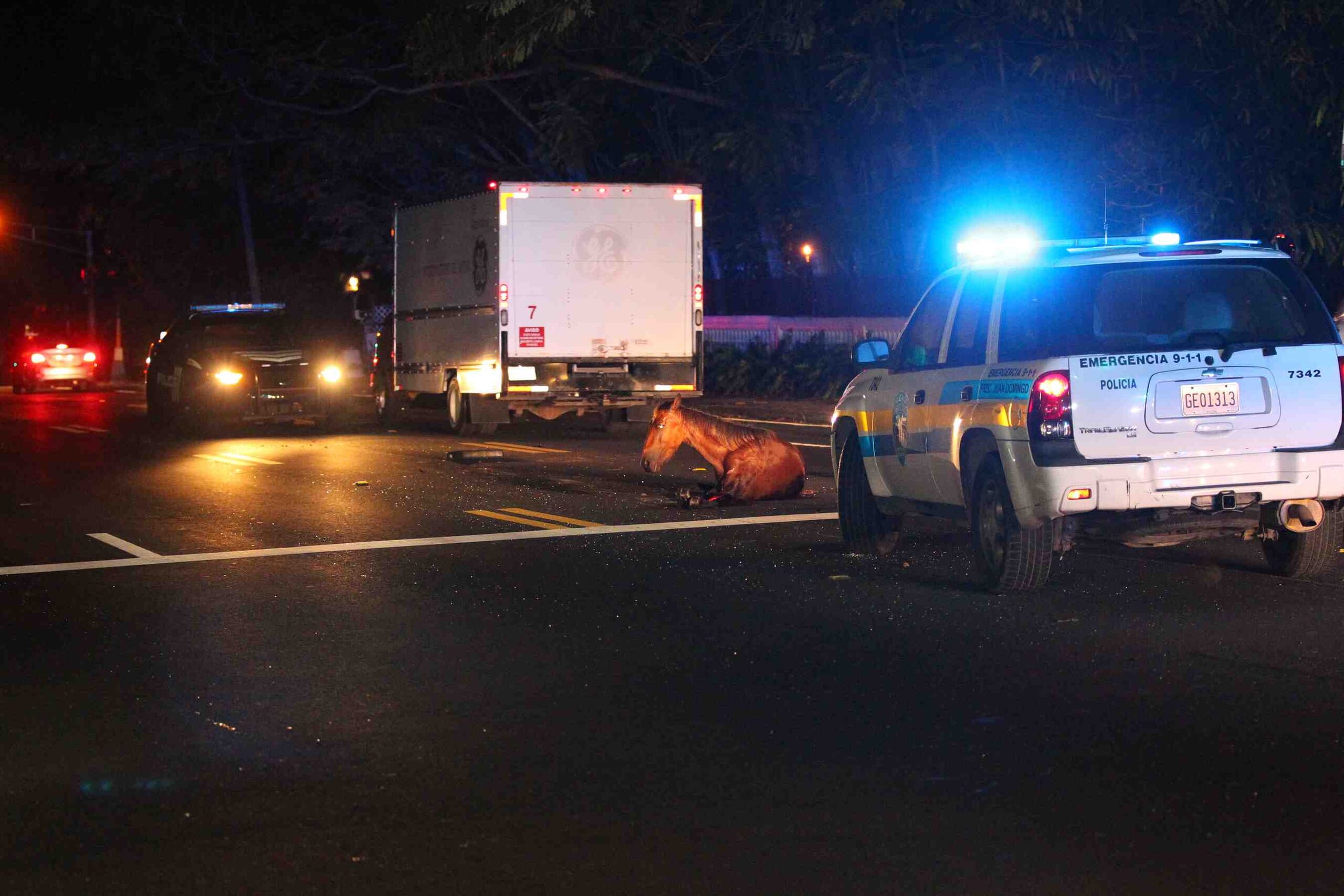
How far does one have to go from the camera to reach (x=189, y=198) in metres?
54.1

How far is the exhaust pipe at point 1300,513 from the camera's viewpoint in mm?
9742

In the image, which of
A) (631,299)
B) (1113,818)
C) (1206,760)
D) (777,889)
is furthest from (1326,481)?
(631,299)

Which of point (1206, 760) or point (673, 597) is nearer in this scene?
point (1206, 760)

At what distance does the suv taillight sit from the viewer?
934 cm

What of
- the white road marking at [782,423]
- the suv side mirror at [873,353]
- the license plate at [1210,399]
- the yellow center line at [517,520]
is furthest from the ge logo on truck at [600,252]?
the license plate at [1210,399]

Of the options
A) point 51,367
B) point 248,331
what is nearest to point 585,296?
point 248,331

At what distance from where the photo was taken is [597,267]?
2303 cm

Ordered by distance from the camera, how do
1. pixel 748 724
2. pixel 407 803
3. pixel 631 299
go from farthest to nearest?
pixel 631 299, pixel 748 724, pixel 407 803

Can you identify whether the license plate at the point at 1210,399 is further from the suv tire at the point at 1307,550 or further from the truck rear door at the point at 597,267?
the truck rear door at the point at 597,267

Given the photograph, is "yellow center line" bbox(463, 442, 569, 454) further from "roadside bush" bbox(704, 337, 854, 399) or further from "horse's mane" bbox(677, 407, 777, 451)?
"roadside bush" bbox(704, 337, 854, 399)

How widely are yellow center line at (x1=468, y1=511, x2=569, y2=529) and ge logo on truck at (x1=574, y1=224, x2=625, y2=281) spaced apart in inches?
332

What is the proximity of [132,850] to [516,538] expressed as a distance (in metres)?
7.75

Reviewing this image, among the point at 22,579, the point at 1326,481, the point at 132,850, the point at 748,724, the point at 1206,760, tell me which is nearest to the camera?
the point at 132,850

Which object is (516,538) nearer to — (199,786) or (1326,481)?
(1326,481)
